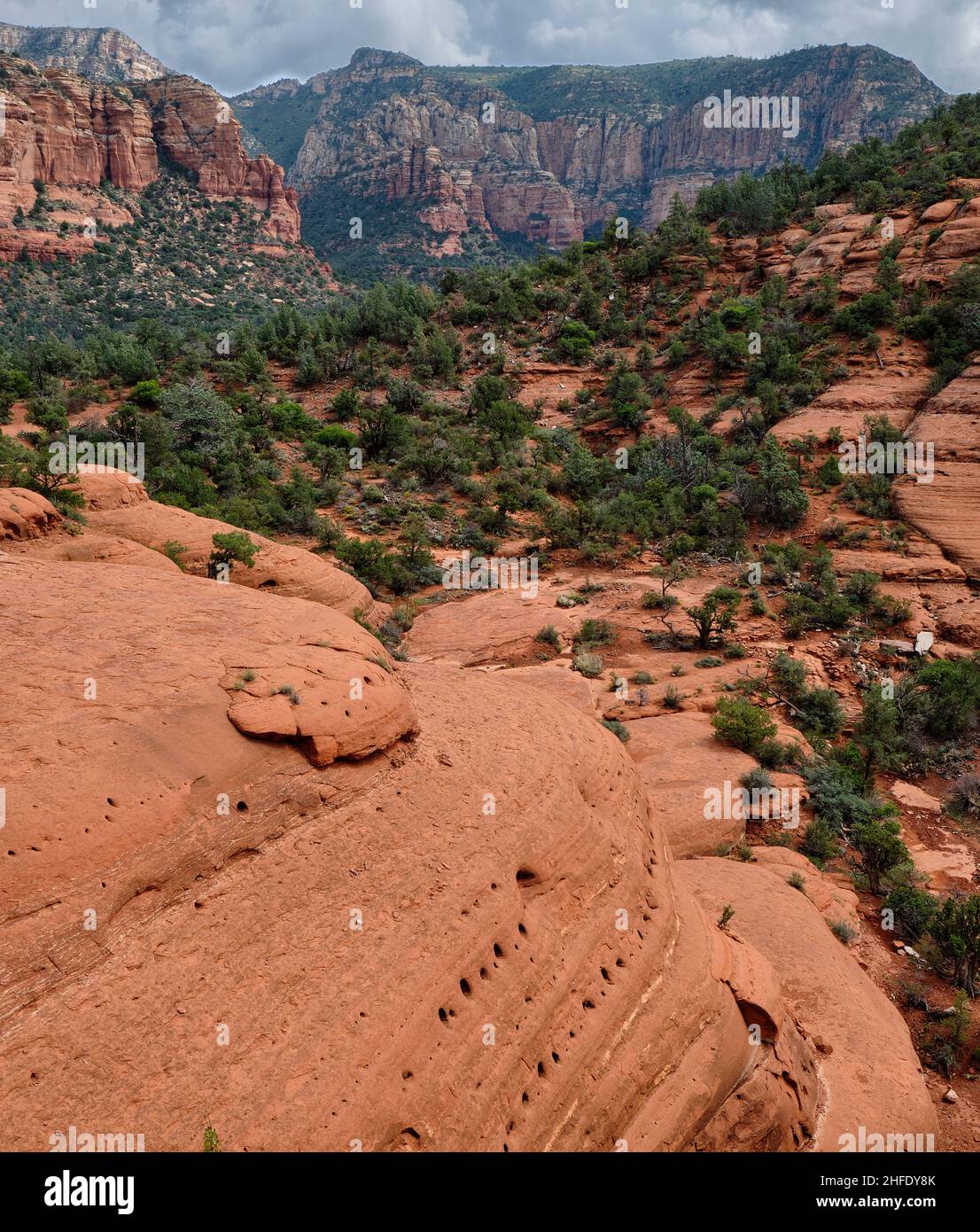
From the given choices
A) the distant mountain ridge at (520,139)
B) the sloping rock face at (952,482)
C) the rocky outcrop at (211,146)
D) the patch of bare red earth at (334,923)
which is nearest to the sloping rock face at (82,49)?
the distant mountain ridge at (520,139)

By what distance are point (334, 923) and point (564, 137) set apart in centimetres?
15719

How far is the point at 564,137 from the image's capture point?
133m

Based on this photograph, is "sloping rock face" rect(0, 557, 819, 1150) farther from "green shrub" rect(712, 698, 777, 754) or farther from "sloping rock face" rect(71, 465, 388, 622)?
"sloping rock face" rect(71, 465, 388, 622)

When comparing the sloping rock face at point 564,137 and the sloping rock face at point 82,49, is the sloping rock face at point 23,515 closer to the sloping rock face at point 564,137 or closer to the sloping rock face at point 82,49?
the sloping rock face at point 564,137

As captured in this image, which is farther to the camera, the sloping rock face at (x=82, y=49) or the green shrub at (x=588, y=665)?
the sloping rock face at (x=82, y=49)

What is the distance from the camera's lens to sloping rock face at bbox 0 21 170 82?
480 feet

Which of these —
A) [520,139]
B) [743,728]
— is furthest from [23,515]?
[520,139]

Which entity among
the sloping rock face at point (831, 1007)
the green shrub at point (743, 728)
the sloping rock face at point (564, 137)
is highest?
the sloping rock face at point (564, 137)

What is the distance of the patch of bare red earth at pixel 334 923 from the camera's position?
12.0 feet

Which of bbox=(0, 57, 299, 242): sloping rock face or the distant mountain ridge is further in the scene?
the distant mountain ridge

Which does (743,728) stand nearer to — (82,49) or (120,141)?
(120,141)

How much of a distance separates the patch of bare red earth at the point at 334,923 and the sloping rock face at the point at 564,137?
377ft

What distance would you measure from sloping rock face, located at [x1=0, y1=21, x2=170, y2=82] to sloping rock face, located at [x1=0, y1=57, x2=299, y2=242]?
296 ft

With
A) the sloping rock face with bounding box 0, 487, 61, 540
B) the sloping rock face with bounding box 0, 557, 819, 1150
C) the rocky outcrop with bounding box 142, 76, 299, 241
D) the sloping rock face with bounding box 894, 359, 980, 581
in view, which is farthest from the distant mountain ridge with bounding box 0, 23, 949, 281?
the sloping rock face with bounding box 0, 557, 819, 1150
